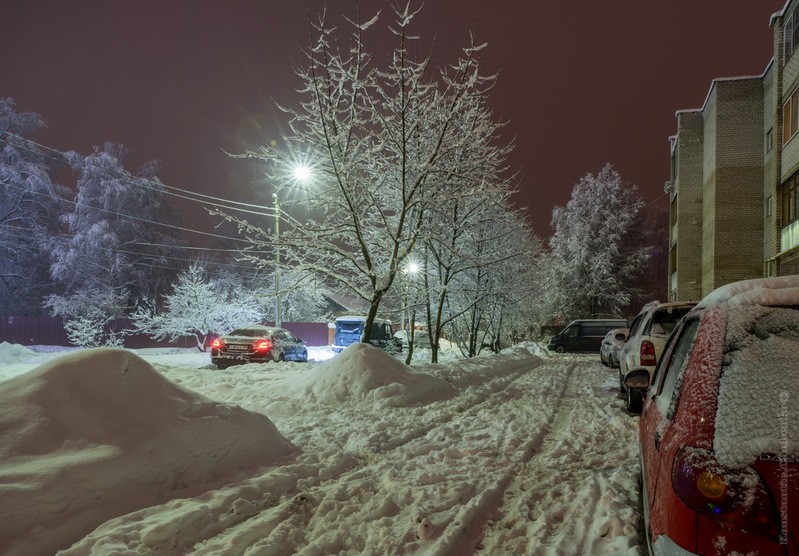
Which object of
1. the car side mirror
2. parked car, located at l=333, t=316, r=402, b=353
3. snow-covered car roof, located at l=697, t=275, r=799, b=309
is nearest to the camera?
snow-covered car roof, located at l=697, t=275, r=799, b=309

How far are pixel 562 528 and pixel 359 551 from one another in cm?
158

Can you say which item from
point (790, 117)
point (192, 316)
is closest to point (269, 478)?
point (790, 117)

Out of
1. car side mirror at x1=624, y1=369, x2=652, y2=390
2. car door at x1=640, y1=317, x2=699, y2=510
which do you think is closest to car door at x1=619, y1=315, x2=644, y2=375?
car side mirror at x1=624, y1=369, x2=652, y2=390

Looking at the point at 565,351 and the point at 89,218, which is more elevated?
the point at 89,218

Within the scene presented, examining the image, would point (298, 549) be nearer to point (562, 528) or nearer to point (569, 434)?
point (562, 528)

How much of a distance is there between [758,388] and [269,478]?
416 centimetres

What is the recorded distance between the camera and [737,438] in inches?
75.2

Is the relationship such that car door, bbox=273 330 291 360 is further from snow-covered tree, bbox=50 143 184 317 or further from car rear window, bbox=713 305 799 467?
snow-covered tree, bbox=50 143 184 317

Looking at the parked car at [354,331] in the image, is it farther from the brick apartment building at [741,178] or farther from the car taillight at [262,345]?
the brick apartment building at [741,178]

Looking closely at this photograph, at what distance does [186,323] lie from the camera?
3142 cm

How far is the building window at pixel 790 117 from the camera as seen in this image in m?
19.7

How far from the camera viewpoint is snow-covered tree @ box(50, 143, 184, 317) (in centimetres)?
3844

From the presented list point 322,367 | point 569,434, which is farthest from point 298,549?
point 322,367

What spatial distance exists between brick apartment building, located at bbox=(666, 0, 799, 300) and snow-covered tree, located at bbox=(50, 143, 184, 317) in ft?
122
